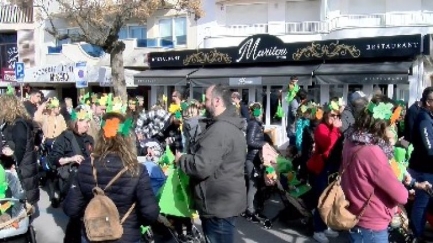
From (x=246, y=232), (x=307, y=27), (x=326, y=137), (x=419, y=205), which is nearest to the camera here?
(x=419, y=205)

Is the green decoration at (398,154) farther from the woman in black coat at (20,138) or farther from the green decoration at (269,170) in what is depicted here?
the woman in black coat at (20,138)

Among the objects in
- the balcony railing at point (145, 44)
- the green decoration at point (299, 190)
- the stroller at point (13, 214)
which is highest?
the balcony railing at point (145, 44)

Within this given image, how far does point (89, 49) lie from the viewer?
2628cm

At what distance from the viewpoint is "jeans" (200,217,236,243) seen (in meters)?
4.09

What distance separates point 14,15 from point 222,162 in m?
31.6

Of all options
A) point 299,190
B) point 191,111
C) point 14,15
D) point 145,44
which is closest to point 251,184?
point 299,190

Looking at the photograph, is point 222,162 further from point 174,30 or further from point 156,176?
point 174,30

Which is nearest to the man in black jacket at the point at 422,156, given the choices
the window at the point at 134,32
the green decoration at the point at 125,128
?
the green decoration at the point at 125,128

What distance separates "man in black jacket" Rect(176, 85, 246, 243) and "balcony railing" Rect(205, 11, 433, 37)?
15850mm

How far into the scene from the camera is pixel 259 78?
739 inches

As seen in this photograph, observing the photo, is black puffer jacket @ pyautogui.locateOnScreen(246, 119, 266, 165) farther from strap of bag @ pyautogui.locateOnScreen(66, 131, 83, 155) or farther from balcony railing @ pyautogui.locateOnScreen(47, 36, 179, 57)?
balcony railing @ pyautogui.locateOnScreen(47, 36, 179, 57)

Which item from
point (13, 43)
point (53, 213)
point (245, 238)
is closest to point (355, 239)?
point (245, 238)

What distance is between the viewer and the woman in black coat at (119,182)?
138 inches

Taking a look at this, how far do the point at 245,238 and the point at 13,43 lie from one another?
99.0 ft
